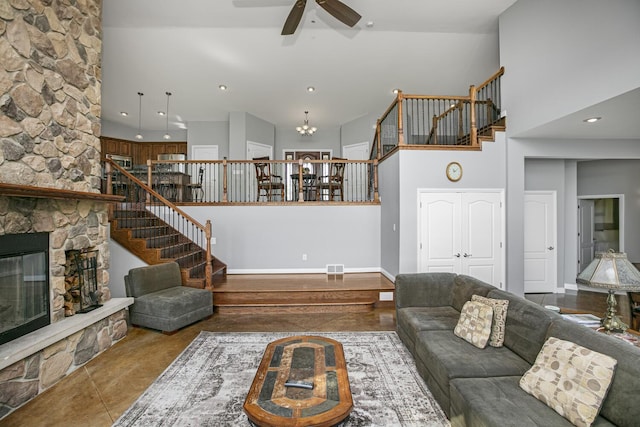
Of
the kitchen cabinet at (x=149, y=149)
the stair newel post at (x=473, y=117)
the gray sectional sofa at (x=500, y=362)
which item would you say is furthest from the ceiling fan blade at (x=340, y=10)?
the kitchen cabinet at (x=149, y=149)

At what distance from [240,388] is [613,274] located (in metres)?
3.07

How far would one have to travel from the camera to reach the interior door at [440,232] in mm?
5004

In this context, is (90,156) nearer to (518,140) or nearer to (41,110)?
(41,110)

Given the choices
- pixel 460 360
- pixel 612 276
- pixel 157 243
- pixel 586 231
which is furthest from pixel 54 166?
pixel 586 231

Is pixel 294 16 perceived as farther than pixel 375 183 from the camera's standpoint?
No

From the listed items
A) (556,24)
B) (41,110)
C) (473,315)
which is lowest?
(473,315)

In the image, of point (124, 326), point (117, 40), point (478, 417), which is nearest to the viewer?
point (478, 417)

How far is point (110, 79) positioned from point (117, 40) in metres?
1.65

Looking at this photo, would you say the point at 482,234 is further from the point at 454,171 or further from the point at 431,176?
the point at 431,176

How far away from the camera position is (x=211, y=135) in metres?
9.13

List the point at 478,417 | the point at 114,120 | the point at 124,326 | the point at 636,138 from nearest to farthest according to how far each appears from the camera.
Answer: the point at 478,417 < the point at 124,326 < the point at 636,138 < the point at 114,120

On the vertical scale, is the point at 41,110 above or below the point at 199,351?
above

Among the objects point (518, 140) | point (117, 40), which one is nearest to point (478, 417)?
point (518, 140)

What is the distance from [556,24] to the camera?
3.90m
